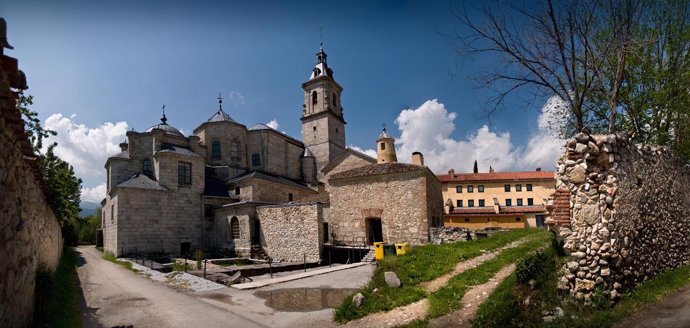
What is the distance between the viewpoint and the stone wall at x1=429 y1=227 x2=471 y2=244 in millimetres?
20156

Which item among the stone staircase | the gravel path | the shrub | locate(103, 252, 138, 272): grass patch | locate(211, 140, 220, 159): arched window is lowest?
the stone staircase

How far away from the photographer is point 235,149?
118ft

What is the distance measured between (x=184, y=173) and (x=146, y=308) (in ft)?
65.8

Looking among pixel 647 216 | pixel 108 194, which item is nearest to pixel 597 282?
pixel 647 216

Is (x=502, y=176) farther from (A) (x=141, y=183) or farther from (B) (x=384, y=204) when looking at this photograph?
(A) (x=141, y=183)

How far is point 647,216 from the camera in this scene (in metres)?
7.69

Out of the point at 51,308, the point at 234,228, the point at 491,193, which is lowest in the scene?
the point at 51,308

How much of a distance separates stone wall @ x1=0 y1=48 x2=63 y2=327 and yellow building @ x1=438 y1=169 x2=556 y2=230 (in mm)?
38616

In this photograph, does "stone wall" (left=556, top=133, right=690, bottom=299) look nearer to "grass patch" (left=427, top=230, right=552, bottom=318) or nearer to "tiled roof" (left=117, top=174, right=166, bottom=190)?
"grass patch" (left=427, top=230, right=552, bottom=318)

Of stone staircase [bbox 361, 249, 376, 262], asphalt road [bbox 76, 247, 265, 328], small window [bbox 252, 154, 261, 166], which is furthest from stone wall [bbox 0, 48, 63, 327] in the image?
small window [bbox 252, 154, 261, 166]

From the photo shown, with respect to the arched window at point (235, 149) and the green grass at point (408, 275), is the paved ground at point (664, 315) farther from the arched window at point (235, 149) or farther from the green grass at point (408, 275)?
the arched window at point (235, 149)

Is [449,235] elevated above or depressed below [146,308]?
above

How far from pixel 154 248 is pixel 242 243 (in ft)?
19.8

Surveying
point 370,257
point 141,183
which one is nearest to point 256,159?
point 141,183
